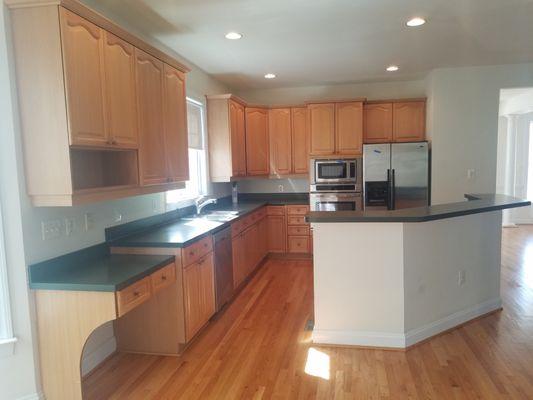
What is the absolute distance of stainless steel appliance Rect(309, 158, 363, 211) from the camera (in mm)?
5426

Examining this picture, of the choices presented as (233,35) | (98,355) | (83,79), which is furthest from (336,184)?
(83,79)

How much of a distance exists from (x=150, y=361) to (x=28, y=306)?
3.37ft

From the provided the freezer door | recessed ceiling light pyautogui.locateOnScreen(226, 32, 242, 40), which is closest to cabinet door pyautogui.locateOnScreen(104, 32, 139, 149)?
recessed ceiling light pyautogui.locateOnScreen(226, 32, 242, 40)

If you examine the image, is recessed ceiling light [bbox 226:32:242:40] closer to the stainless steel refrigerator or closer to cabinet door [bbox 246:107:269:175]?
cabinet door [bbox 246:107:269:175]

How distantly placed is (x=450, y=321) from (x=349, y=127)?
10.1ft

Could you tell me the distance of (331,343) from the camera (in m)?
2.97

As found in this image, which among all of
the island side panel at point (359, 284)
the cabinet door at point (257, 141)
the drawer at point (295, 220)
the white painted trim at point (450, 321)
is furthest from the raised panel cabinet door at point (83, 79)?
the drawer at point (295, 220)

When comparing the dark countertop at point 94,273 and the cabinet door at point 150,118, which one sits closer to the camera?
the dark countertop at point 94,273

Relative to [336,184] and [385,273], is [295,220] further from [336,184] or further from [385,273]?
[385,273]

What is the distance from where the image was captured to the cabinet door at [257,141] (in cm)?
568

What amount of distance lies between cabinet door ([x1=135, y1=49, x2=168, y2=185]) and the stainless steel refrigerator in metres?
3.13

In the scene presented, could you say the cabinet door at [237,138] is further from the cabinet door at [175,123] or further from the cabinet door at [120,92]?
the cabinet door at [120,92]

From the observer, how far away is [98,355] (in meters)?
2.82

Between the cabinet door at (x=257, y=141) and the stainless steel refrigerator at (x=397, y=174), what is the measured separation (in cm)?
153
